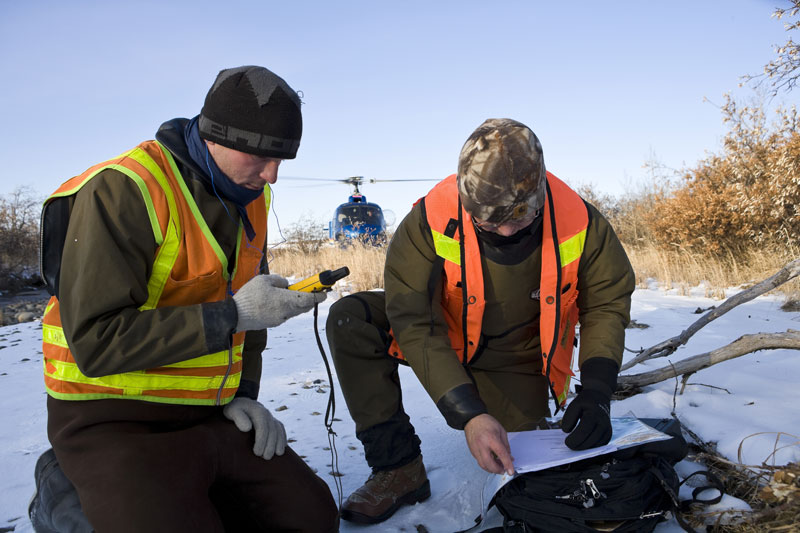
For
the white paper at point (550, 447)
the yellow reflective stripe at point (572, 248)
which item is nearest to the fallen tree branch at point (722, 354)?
the white paper at point (550, 447)

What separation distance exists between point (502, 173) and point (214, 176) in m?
0.96

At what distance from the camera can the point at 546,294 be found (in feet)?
6.68

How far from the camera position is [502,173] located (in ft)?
5.77

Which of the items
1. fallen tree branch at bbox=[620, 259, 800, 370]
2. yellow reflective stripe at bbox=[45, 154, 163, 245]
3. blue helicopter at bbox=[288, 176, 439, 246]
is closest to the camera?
yellow reflective stripe at bbox=[45, 154, 163, 245]

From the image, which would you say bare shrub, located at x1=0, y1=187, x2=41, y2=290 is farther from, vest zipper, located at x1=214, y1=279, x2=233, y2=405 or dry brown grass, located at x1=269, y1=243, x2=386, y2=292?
vest zipper, located at x1=214, y1=279, x2=233, y2=405

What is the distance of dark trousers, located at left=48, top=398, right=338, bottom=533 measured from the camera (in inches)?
51.7

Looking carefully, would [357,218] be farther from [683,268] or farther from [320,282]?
[320,282]

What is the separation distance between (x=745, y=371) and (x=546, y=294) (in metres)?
1.62

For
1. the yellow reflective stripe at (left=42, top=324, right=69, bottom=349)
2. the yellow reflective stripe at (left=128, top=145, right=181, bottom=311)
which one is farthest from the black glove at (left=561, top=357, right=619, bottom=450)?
the yellow reflective stripe at (left=42, top=324, right=69, bottom=349)

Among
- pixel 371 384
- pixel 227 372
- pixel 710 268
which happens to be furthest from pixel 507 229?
Result: pixel 710 268

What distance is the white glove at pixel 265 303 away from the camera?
1534 millimetres

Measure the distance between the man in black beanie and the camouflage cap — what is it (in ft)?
2.02

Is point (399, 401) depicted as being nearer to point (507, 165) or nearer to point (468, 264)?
point (468, 264)

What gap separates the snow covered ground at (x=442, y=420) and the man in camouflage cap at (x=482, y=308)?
202mm
